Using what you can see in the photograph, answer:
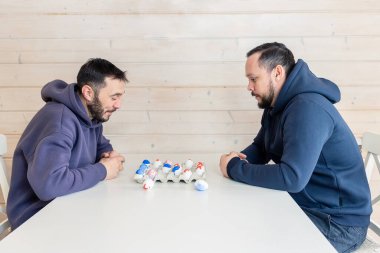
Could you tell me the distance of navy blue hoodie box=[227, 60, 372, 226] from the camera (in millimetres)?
1103

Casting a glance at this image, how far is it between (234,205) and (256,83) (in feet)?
1.87

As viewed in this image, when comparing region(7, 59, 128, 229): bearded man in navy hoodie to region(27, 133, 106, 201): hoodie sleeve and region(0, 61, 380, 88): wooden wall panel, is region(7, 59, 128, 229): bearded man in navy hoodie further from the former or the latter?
region(0, 61, 380, 88): wooden wall panel

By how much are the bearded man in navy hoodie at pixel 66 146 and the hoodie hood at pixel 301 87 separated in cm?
64

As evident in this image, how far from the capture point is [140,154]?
6.19 ft

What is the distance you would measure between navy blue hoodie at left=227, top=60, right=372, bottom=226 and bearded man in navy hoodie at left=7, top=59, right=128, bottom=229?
52 cm

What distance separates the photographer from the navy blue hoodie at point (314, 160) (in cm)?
110

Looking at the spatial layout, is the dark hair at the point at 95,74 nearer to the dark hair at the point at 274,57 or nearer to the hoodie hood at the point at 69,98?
the hoodie hood at the point at 69,98

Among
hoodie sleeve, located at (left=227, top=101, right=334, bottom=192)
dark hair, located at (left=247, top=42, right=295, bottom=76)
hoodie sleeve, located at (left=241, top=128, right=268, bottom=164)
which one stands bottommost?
hoodie sleeve, located at (left=241, top=128, right=268, bottom=164)

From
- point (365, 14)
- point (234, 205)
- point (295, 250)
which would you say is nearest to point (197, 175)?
point (234, 205)

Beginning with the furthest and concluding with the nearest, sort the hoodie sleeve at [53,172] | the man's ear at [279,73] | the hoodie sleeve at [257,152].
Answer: the hoodie sleeve at [257,152] → the man's ear at [279,73] → the hoodie sleeve at [53,172]

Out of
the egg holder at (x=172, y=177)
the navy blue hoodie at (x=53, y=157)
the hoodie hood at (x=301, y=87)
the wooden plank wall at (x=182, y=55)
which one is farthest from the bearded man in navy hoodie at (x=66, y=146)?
the hoodie hood at (x=301, y=87)

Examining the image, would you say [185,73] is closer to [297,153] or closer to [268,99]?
[268,99]

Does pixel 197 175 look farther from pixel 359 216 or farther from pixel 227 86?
pixel 227 86

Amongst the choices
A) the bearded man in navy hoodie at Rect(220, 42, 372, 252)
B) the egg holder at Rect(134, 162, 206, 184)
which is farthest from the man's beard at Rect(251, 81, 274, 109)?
the egg holder at Rect(134, 162, 206, 184)
